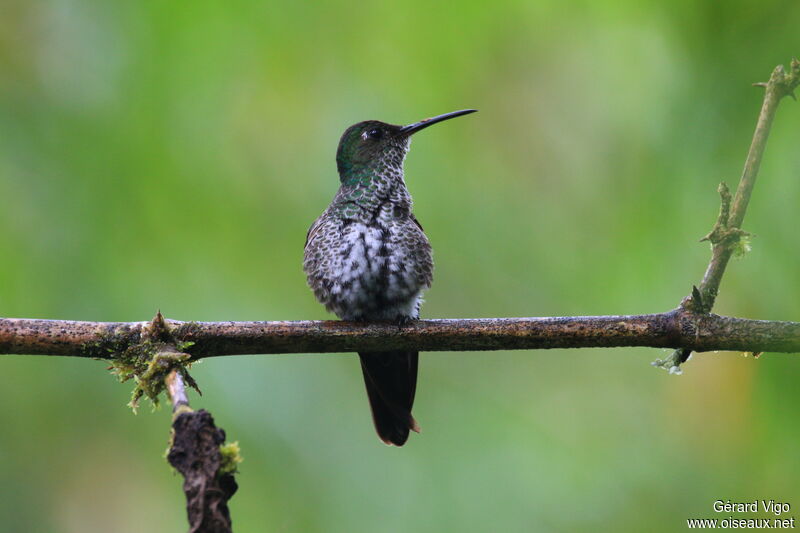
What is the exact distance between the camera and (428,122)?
4488mm

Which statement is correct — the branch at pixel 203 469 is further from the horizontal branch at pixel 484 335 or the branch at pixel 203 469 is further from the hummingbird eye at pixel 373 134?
the hummingbird eye at pixel 373 134

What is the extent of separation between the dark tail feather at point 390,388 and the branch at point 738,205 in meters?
1.67

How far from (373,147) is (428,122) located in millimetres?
353

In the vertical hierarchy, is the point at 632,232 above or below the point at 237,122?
below

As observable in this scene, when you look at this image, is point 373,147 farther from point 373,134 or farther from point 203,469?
point 203,469

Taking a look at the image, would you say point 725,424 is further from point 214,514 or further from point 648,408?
point 214,514

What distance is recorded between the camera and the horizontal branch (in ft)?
8.34

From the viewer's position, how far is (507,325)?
8.96 ft

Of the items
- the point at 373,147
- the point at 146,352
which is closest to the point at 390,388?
the point at 373,147

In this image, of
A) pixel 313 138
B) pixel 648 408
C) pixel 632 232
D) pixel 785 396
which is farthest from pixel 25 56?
pixel 785 396

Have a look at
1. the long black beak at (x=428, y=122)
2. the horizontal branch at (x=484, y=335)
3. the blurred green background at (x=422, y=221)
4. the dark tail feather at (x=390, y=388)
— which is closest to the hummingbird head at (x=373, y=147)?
the long black beak at (x=428, y=122)

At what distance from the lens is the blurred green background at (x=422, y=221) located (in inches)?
151

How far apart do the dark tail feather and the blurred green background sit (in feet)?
0.94

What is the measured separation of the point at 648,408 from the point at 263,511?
80.6 inches
